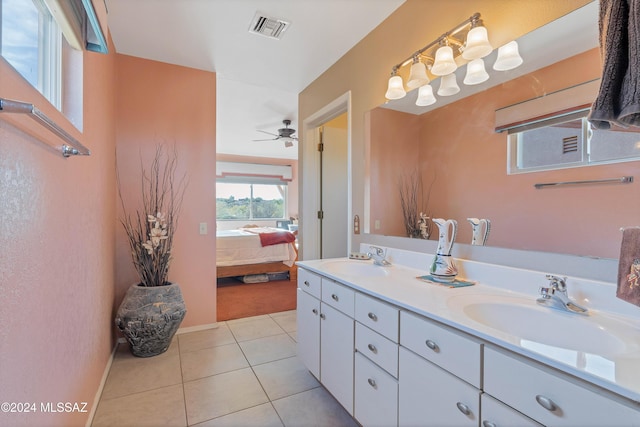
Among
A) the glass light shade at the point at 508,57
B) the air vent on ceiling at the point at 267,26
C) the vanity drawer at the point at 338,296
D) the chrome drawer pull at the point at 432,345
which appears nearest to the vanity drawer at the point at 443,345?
the chrome drawer pull at the point at 432,345

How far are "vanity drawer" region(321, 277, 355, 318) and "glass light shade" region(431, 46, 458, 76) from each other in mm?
1233

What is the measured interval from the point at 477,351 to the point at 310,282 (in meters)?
1.13

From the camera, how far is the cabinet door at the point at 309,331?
176cm

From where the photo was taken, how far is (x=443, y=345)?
95 centimetres

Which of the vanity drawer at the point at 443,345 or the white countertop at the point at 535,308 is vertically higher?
the white countertop at the point at 535,308

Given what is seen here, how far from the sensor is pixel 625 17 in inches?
31.9

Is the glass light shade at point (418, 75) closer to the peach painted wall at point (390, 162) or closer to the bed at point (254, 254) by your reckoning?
the peach painted wall at point (390, 162)

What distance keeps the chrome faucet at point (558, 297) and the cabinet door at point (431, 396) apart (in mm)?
436

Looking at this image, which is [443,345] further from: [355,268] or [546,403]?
[355,268]

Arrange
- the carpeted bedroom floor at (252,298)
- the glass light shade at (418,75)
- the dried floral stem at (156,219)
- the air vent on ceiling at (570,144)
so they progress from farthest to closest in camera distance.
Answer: the carpeted bedroom floor at (252,298)
the dried floral stem at (156,219)
the glass light shade at (418,75)
the air vent on ceiling at (570,144)

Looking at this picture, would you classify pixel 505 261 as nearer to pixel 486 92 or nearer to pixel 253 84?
pixel 486 92

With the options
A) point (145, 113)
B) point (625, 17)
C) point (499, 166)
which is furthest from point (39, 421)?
point (145, 113)

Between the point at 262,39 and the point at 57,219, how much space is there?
1837 mm

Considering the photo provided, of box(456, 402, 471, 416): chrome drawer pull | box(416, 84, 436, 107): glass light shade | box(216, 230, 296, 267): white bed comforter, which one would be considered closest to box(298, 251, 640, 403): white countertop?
box(456, 402, 471, 416): chrome drawer pull
